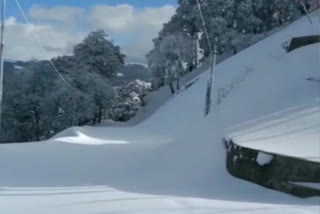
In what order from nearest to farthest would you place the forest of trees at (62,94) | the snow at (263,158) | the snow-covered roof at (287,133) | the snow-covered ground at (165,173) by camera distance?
1. the snow-covered ground at (165,173)
2. the snow at (263,158)
3. the snow-covered roof at (287,133)
4. the forest of trees at (62,94)

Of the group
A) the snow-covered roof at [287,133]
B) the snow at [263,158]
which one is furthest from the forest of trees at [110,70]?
the snow at [263,158]

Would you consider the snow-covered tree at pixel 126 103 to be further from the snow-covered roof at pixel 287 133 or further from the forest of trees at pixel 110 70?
the snow-covered roof at pixel 287 133

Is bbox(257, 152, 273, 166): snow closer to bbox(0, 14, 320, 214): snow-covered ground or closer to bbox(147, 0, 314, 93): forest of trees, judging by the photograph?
bbox(0, 14, 320, 214): snow-covered ground

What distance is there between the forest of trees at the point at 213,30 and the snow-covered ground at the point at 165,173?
2233 centimetres

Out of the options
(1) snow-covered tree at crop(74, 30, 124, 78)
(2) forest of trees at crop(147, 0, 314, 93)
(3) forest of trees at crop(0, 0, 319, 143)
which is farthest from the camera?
(1) snow-covered tree at crop(74, 30, 124, 78)

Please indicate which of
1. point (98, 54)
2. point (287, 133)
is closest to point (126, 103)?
point (98, 54)

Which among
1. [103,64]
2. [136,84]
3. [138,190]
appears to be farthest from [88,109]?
[138,190]

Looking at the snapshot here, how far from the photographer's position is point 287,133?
25.6 ft

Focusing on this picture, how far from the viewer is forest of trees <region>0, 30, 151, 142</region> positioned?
31.3 meters

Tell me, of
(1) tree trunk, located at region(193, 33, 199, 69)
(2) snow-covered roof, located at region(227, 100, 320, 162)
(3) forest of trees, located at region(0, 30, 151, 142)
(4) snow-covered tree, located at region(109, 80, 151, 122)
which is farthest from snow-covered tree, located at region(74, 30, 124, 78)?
(2) snow-covered roof, located at region(227, 100, 320, 162)

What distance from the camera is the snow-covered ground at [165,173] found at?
19.6ft

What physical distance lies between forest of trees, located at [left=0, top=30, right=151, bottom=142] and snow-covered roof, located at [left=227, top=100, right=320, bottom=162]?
77.2ft

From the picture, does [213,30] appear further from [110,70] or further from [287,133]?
[287,133]

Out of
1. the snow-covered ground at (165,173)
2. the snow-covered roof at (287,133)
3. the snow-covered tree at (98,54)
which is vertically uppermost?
the snow-covered tree at (98,54)
